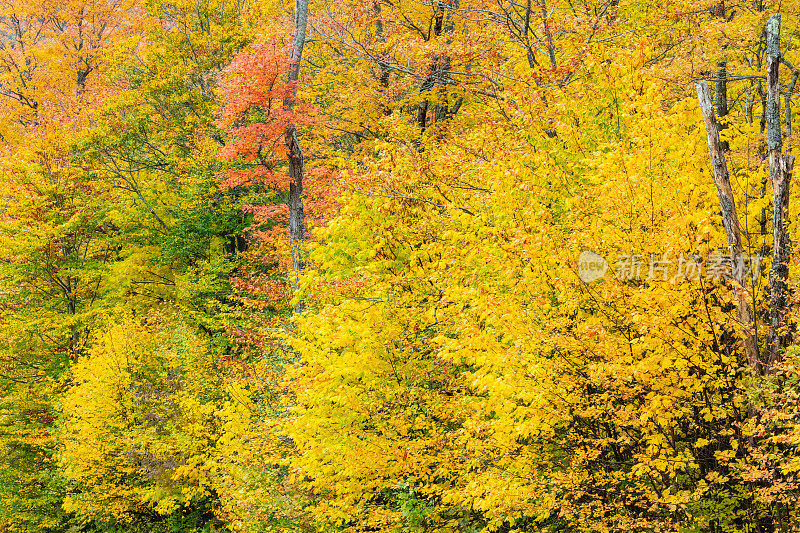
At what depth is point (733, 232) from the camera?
6668 mm

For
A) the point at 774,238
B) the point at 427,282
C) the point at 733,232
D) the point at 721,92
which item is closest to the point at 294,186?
the point at 427,282

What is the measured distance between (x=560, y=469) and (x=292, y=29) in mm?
13136

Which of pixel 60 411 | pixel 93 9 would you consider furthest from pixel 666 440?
pixel 93 9

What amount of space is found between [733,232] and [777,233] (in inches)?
16.8

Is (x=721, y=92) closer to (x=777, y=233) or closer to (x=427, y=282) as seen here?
(x=427, y=282)

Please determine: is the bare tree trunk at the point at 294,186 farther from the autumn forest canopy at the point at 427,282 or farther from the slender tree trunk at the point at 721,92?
the slender tree trunk at the point at 721,92

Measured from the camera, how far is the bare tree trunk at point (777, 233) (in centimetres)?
652

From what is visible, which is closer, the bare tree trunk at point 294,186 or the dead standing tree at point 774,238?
the dead standing tree at point 774,238

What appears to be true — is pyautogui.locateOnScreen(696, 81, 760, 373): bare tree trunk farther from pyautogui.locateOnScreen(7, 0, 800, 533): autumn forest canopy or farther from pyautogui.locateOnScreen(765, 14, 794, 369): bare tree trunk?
pyautogui.locateOnScreen(765, 14, 794, 369): bare tree trunk

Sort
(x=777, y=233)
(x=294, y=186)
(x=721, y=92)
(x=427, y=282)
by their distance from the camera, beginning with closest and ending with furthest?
(x=777, y=233) < (x=427, y=282) < (x=721, y=92) < (x=294, y=186)

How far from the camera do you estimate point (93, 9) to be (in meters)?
30.0

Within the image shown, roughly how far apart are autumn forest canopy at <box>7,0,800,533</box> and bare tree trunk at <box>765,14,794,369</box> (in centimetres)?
3

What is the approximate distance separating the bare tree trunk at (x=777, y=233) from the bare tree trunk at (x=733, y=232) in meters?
0.21

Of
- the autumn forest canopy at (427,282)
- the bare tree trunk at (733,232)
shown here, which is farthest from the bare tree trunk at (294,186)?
the bare tree trunk at (733,232)
